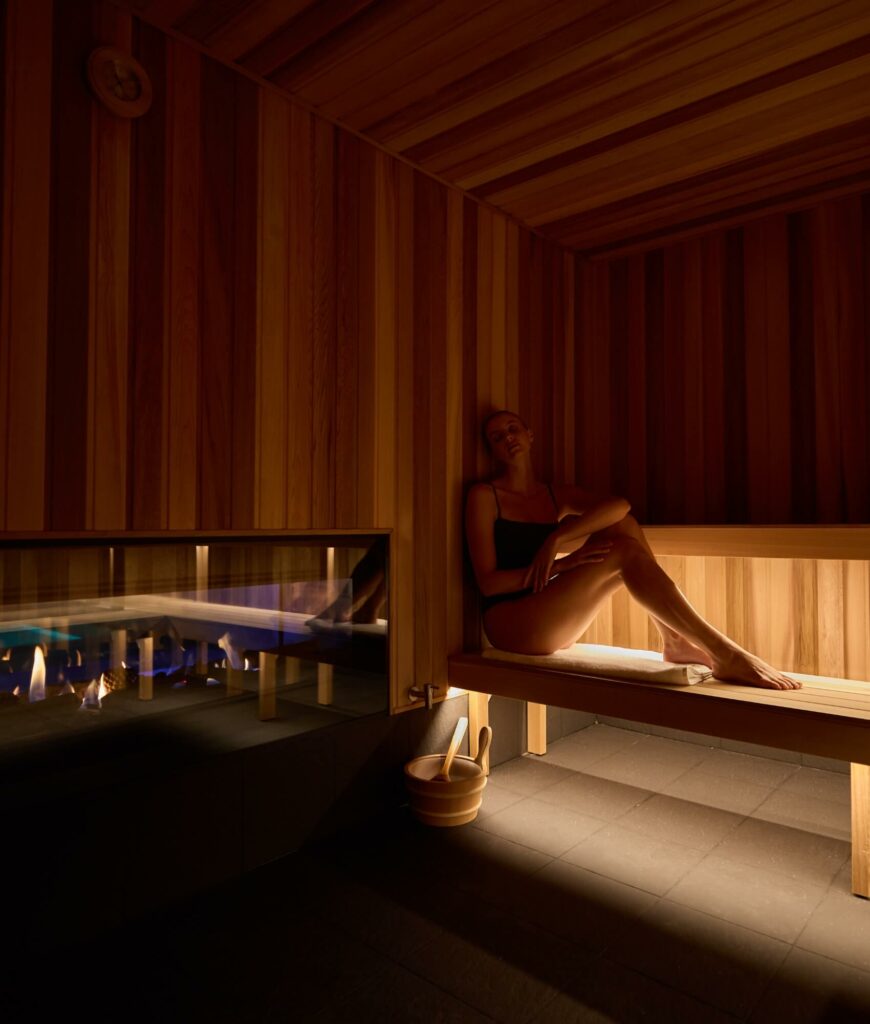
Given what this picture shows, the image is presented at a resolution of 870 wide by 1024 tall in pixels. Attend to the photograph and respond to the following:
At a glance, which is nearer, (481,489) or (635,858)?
(635,858)

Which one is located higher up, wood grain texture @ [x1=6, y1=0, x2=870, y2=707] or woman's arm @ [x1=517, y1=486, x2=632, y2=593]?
wood grain texture @ [x1=6, y1=0, x2=870, y2=707]

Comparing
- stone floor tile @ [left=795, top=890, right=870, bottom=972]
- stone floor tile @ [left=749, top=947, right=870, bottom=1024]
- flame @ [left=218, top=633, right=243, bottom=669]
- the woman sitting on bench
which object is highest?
the woman sitting on bench

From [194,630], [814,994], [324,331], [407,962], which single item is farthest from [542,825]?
[324,331]

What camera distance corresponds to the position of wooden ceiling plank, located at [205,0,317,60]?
187 cm

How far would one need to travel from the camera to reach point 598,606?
2.55 metres

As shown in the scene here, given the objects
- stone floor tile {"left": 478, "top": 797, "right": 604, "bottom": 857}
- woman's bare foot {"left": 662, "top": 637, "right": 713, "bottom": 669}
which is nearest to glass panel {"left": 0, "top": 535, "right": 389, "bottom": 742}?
stone floor tile {"left": 478, "top": 797, "right": 604, "bottom": 857}

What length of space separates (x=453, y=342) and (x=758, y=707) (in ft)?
5.80

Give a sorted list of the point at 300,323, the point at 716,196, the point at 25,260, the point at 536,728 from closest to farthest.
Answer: the point at 25,260 → the point at 300,323 → the point at 716,196 → the point at 536,728

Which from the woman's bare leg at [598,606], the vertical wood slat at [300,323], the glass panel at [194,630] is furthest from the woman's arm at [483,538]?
the vertical wood slat at [300,323]

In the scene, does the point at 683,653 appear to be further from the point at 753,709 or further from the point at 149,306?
the point at 149,306

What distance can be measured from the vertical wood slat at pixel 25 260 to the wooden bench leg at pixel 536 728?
2.28 meters

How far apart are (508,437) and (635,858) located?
1.62 m

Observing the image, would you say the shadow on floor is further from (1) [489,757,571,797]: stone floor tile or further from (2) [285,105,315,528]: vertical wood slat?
(2) [285,105,315,528]: vertical wood slat

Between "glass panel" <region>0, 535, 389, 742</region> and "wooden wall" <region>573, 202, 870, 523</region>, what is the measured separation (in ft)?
5.60
